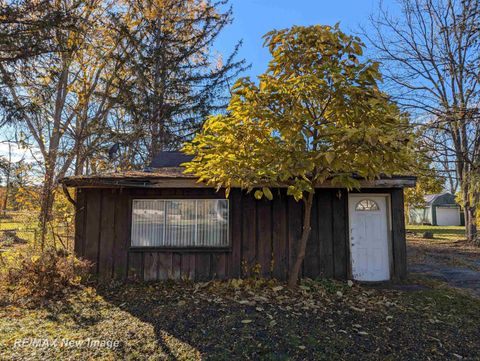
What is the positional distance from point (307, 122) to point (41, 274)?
542cm

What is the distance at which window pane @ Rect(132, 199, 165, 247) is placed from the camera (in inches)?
268

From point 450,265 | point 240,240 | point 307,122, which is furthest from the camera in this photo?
point 450,265

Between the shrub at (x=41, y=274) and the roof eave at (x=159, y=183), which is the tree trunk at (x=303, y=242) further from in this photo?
the shrub at (x=41, y=274)

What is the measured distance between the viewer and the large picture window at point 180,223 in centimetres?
680

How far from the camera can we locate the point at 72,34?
6.86m

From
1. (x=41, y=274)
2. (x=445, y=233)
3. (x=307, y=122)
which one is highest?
(x=307, y=122)

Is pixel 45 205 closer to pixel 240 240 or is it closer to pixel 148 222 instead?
pixel 148 222

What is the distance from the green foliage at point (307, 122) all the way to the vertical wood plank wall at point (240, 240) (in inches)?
68.6

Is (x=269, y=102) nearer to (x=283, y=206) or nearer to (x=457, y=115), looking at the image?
(x=283, y=206)

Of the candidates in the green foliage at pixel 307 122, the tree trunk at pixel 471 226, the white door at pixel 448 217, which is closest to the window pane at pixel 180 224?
the green foliage at pixel 307 122

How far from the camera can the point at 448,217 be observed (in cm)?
3144

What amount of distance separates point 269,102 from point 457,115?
4.32 metres

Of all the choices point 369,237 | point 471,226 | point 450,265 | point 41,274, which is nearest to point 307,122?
point 369,237

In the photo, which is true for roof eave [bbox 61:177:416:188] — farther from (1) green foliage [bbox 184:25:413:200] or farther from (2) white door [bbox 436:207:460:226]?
(2) white door [bbox 436:207:460:226]
